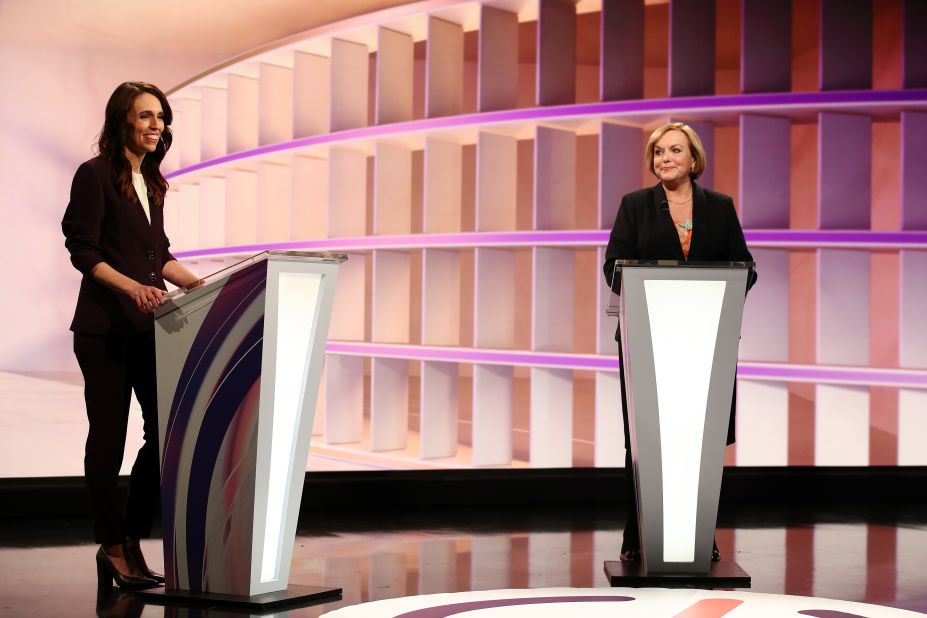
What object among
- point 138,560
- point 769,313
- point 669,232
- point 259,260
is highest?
point 669,232

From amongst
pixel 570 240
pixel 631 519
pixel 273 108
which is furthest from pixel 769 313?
pixel 273 108

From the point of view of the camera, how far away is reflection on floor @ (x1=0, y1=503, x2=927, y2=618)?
237 centimetres

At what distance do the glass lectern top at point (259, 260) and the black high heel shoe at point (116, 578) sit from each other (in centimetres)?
64

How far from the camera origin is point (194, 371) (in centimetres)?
218

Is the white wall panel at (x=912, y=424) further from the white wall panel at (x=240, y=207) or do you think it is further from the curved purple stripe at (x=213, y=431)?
the white wall panel at (x=240, y=207)

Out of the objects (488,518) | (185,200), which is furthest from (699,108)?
(185,200)

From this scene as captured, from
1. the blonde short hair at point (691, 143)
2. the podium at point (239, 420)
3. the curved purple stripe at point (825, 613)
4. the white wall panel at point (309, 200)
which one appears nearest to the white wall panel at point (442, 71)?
the white wall panel at point (309, 200)

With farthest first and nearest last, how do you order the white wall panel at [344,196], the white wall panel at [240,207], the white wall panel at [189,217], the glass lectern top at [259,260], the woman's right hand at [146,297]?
the white wall panel at [189,217] < the white wall panel at [240,207] < the white wall panel at [344,196] < the woman's right hand at [146,297] < the glass lectern top at [259,260]

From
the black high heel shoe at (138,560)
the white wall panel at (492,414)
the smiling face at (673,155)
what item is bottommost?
the black high heel shoe at (138,560)

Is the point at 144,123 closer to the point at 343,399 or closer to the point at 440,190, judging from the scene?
the point at 440,190

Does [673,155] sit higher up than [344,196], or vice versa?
[344,196]

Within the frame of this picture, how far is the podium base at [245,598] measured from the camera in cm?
213

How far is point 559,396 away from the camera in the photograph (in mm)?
4070

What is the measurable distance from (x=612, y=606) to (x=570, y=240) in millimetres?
2033
